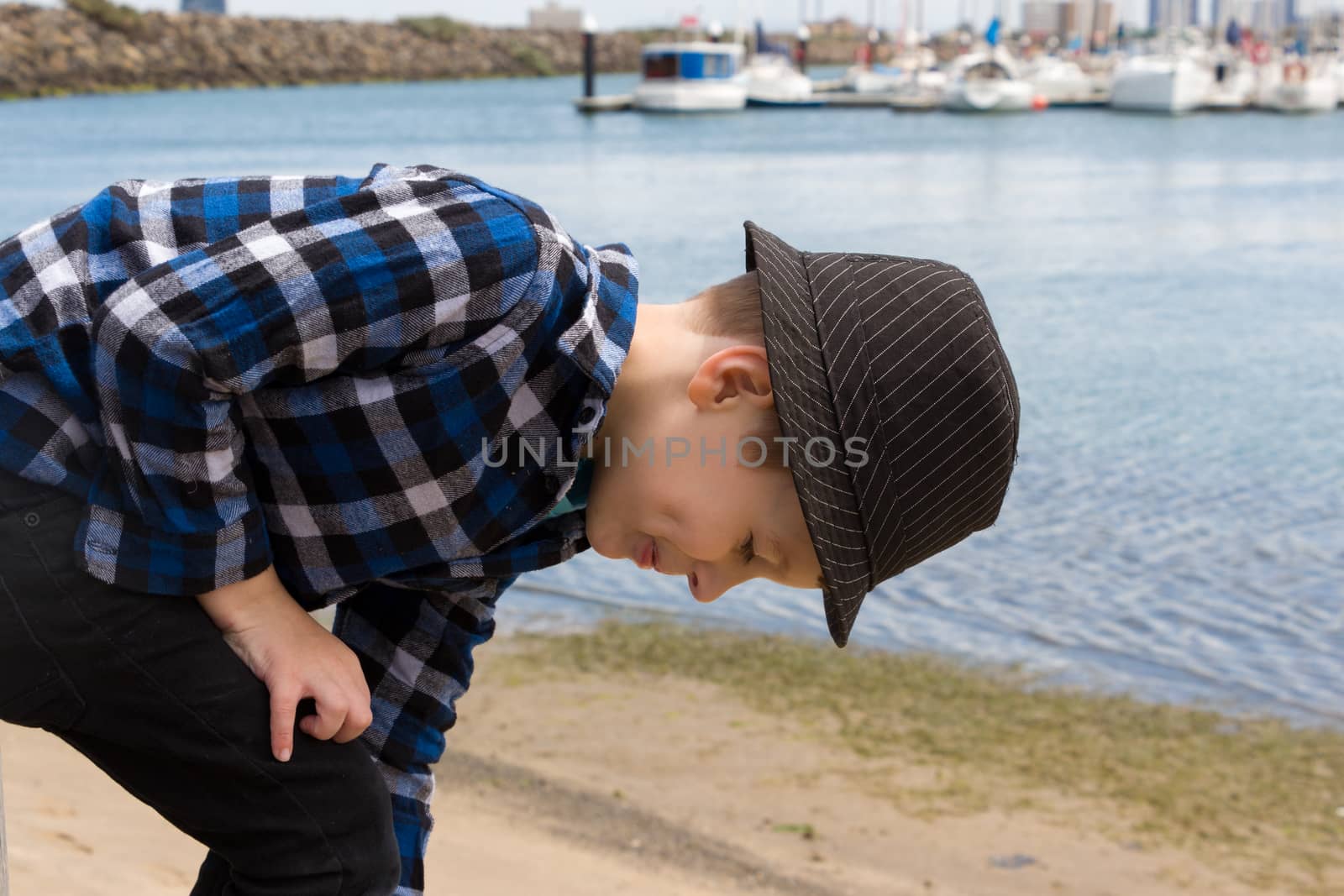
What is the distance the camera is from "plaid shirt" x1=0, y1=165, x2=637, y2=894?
1.39 metres

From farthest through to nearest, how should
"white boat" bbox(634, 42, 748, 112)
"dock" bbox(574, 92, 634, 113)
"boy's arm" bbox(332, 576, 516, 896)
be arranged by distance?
"white boat" bbox(634, 42, 748, 112) < "dock" bbox(574, 92, 634, 113) < "boy's arm" bbox(332, 576, 516, 896)

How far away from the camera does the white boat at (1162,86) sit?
4056 centimetres

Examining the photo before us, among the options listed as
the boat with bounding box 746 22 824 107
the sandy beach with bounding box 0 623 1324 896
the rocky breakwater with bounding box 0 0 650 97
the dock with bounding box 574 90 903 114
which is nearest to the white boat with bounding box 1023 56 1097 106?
the dock with bounding box 574 90 903 114

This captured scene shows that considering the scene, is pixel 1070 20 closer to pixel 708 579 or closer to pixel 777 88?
pixel 777 88

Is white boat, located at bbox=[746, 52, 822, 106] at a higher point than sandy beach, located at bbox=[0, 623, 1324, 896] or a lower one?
higher

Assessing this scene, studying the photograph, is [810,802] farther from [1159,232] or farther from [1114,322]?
[1159,232]

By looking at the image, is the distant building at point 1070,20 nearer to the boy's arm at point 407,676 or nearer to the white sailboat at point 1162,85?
the white sailboat at point 1162,85

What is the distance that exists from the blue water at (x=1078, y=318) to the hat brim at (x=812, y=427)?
11.1ft

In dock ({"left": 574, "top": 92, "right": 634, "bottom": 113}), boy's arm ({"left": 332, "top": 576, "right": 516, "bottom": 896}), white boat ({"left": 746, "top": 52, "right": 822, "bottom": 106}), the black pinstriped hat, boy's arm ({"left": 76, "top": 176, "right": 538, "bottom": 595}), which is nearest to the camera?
boy's arm ({"left": 76, "top": 176, "right": 538, "bottom": 595})

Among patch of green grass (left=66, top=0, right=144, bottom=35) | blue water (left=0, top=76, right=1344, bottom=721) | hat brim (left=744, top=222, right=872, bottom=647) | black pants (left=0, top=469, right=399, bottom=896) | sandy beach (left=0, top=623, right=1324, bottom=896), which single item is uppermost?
patch of green grass (left=66, top=0, right=144, bottom=35)

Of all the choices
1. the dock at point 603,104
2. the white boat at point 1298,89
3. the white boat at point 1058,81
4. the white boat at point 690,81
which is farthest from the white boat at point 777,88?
the white boat at point 1298,89

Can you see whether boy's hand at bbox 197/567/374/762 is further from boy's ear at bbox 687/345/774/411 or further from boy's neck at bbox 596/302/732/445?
boy's ear at bbox 687/345/774/411

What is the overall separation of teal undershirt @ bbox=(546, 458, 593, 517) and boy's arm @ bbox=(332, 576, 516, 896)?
149 mm

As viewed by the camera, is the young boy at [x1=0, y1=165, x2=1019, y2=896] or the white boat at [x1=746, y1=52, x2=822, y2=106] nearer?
the young boy at [x1=0, y1=165, x2=1019, y2=896]
